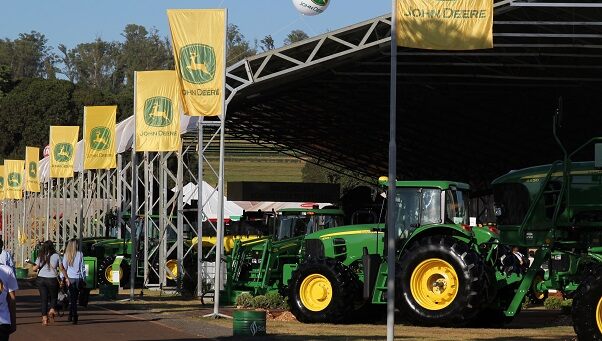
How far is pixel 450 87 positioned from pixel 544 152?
487 inches

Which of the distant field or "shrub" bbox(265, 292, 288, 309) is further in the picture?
the distant field

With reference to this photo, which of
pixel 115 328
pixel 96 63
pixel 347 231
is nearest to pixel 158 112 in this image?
pixel 347 231

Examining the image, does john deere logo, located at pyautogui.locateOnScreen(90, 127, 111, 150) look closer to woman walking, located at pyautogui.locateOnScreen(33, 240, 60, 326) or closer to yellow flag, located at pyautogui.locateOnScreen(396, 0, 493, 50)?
Result: woman walking, located at pyautogui.locateOnScreen(33, 240, 60, 326)

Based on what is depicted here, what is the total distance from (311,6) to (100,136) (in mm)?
10927

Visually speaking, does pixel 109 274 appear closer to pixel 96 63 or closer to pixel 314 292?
pixel 314 292

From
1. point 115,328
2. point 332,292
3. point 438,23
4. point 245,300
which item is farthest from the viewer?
point 245,300

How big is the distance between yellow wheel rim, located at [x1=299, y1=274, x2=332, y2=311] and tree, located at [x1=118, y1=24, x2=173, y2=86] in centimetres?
13501

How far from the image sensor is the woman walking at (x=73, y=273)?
941 inches

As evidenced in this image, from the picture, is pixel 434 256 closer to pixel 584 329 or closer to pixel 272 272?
pixel 584 329

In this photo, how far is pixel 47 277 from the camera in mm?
23250

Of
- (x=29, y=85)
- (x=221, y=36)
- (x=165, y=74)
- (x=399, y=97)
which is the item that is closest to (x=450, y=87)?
(x=399, y=97)

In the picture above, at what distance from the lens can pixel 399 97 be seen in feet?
156

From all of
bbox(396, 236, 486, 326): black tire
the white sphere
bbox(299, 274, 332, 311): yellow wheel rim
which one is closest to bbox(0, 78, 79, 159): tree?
the white sphere

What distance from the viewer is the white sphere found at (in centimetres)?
2591
